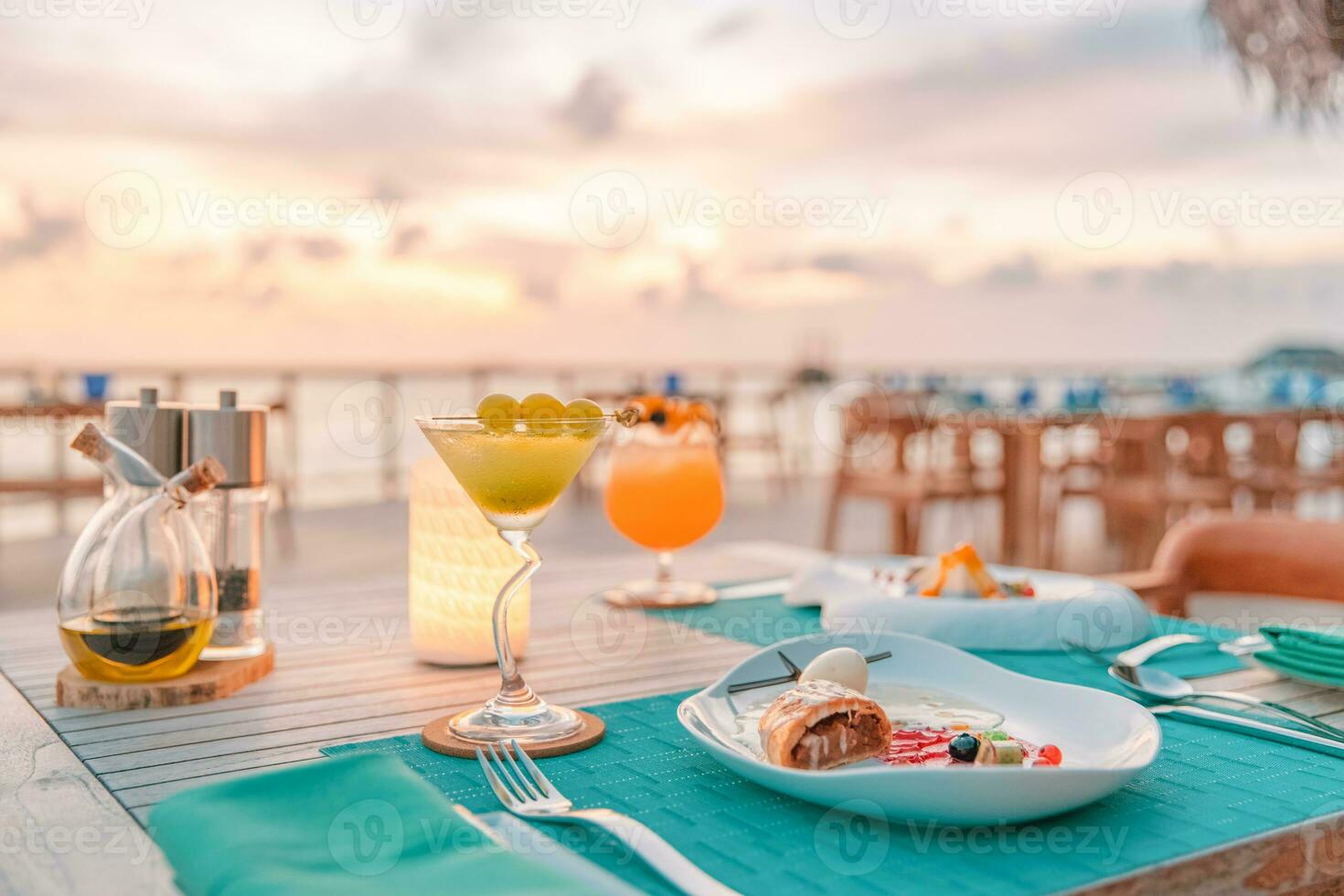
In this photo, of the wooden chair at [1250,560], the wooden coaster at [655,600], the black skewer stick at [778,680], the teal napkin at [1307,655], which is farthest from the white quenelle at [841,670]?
the wooden chair at [1250,560]

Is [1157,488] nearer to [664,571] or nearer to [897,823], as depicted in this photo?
[664,571]

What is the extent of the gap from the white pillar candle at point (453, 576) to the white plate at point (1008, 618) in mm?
355

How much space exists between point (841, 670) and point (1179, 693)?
1.06 feet

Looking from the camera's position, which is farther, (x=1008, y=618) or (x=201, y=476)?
(x=1008, y=618)

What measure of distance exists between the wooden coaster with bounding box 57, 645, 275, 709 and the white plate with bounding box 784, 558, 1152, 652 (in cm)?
60

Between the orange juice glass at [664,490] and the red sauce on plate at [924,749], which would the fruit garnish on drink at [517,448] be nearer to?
the red sauce on plate at [924,749]

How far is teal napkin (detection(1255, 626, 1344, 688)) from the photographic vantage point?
3.35ft

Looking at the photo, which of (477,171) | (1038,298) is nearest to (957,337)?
(1038,298)

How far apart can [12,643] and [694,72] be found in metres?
7.56

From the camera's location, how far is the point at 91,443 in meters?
0.94

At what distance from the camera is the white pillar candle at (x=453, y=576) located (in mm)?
1118

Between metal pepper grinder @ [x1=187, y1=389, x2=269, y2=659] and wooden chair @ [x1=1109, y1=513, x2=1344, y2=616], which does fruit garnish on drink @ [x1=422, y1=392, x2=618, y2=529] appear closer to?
metal pepper grinder @ [x1=187, y1=389, x2=269, y2=659]

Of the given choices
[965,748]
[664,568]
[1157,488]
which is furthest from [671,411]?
[1157,488]

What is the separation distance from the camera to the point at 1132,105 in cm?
794
